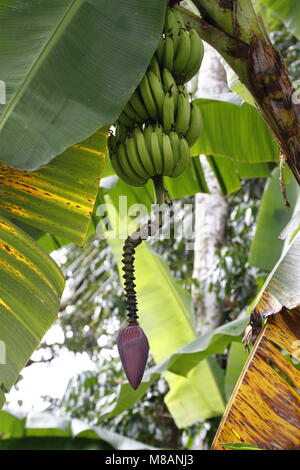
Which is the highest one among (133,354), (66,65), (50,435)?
(66,65)

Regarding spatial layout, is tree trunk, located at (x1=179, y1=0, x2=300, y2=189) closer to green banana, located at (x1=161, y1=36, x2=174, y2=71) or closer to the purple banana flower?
green banana, located at (x1=161, y1=36, x2=174, y2=71)

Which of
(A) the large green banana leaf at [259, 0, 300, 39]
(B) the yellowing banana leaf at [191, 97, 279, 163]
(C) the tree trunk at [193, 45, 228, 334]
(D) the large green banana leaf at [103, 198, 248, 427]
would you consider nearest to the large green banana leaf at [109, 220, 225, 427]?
(D) the large green banana leaf at [103, 198, 248, 427]

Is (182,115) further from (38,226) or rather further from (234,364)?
(234,364)

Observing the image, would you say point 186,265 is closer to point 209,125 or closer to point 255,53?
point 209,125

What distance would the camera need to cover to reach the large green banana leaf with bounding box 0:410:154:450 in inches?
79.9

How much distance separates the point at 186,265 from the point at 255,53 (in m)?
3.26

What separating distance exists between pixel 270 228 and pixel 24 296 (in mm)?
1142

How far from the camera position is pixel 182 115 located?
1.15 m

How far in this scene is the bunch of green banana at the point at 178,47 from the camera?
1157 millimetres

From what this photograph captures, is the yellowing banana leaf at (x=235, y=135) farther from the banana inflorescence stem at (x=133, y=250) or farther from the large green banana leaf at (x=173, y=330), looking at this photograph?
the banana inflorescence stem at (x=133, y=250)

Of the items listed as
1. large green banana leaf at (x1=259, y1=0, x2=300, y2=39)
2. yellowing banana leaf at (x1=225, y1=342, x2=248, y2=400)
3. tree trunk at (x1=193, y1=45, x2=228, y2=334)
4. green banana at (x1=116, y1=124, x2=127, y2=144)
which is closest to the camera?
green banana at (x1=116, y1=124, x2=127, y2=144)

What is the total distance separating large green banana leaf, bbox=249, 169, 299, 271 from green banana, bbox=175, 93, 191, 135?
1.05 meters

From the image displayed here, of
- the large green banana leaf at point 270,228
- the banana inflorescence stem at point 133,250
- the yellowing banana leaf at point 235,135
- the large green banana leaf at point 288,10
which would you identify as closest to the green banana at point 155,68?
the banana inflorescence stem at point 133,250

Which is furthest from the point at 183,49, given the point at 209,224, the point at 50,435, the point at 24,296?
the point at 209,224
